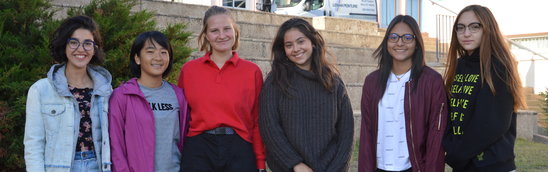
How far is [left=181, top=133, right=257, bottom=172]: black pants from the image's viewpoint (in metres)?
3.14

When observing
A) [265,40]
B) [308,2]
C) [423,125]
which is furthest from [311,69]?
[308,2]

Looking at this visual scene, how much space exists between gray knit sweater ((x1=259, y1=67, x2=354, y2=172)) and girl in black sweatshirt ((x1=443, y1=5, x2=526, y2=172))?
563 millimetres

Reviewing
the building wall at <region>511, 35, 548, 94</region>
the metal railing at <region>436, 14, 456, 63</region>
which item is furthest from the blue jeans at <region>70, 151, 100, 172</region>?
the building wall at <region>511, 35, 548, 94</region>

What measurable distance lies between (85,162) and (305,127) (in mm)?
1150

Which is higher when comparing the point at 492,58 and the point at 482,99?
the point at 492,58

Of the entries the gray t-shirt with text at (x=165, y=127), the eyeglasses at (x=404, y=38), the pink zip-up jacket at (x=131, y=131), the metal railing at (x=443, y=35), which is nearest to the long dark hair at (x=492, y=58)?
the eyeglasses at (x=404, y=38)

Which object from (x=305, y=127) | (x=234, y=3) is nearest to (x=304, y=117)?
(x=305, y=127)

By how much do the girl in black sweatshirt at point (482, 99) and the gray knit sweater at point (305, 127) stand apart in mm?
563

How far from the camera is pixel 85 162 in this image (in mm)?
2973

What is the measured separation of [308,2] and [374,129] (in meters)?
12.5

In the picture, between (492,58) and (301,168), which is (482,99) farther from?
(301,168)

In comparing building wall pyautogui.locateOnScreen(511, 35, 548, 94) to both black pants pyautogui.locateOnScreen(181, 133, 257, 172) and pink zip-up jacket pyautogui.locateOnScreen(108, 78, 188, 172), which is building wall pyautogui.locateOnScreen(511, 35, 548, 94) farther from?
pink zip-up jacket pyautogui.locateOnScreen(108, 78, 188, 172)

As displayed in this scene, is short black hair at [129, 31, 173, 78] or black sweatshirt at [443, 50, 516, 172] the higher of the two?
short black hair at [129, 31, 173, 78]

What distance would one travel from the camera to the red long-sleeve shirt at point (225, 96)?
3.18 meters
